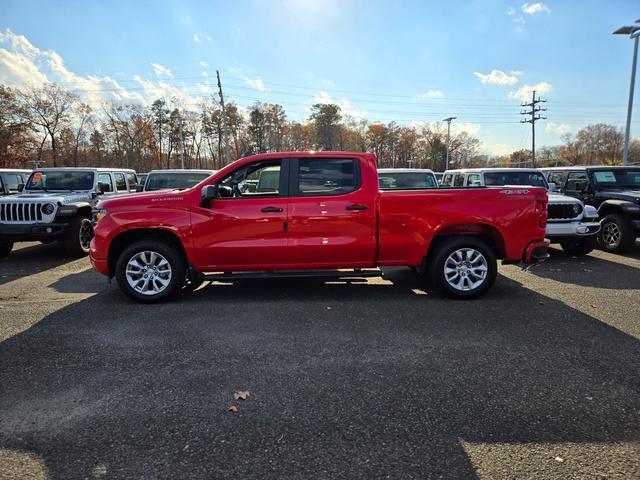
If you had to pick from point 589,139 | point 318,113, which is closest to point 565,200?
point 318,113

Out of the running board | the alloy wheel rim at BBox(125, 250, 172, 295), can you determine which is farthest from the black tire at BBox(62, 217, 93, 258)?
the running board

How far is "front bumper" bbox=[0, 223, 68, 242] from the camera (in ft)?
27.0

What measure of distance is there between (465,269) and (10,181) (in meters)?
12.1

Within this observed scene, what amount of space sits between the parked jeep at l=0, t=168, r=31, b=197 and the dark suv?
47.7 ft

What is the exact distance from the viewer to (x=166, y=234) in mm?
5594

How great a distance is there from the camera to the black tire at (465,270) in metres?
5.54

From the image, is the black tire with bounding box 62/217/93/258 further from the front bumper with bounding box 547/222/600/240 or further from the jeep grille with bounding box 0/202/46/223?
the front bumper with bounding box 547/222/600/240

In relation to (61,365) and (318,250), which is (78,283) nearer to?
(61,365)

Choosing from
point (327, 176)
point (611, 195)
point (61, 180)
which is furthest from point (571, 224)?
point (61, 180)

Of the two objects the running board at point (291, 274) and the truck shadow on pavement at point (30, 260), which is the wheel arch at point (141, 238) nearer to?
the running board at point (291, 274)

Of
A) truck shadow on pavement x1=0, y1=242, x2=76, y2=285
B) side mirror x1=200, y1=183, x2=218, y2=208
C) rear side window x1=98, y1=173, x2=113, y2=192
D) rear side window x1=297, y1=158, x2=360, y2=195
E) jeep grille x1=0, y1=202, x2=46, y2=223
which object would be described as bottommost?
truck shadow on pavement x1=0, y1=242, x2=76, y2=285

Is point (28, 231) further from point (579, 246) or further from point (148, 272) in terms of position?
point (579, 246)

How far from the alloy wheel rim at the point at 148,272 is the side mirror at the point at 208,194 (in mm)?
929

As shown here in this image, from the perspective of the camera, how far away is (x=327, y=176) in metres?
5.53
